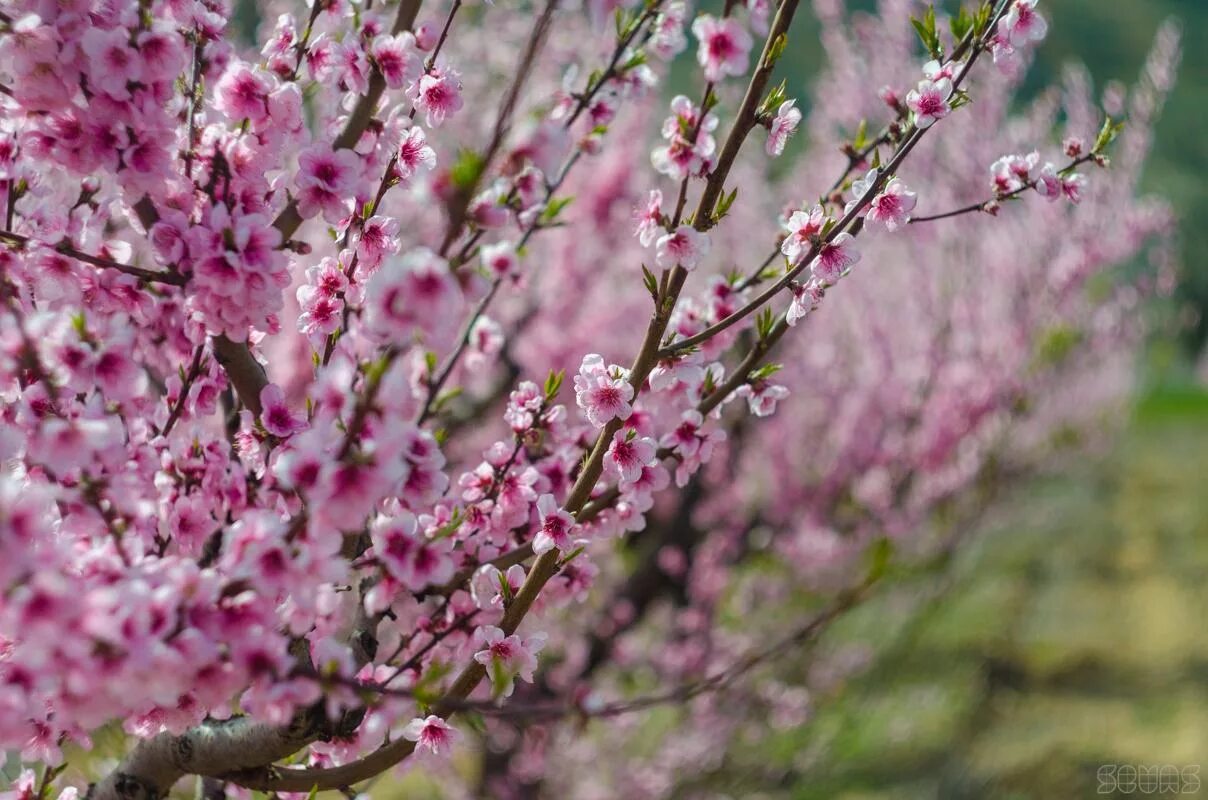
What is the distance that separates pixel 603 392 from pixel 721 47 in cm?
60

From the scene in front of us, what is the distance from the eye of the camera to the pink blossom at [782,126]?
1.57 metres

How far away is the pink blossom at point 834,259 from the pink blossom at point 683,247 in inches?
9.2

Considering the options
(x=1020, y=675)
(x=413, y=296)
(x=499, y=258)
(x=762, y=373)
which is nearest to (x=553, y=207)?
(x=499, y=258)

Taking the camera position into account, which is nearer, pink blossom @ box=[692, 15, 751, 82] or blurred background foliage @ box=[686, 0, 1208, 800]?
pink blossom @ box=[692, 15, 751, 82]

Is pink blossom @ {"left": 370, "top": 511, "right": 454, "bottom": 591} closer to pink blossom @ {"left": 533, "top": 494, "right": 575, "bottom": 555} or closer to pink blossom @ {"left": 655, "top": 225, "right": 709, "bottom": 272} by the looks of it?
pink blossom @ {"left": 533, "top": 494, "right": 575, "bottom": 555}

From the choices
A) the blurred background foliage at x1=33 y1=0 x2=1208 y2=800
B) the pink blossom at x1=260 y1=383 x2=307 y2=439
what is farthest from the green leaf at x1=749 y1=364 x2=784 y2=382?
the blurred background foliage at x1=33 y1=0 x2=1208 y2=800

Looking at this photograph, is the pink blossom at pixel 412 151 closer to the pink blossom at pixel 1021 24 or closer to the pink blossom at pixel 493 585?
the pink blossom at pixel 493 585

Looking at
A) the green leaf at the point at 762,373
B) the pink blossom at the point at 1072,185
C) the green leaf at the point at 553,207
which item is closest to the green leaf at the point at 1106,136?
the pink blossom at the point at 1072,185

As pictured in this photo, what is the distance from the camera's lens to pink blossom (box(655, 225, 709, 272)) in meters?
1.48

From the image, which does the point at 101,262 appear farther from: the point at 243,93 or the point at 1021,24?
the point at 1021,24

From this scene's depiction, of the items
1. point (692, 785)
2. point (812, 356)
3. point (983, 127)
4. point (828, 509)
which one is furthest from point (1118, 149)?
point (692, 785)

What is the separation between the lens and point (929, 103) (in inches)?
62.8

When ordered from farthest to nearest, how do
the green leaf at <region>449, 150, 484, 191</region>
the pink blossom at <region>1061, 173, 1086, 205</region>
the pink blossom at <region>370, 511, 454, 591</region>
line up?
the pink blossom at <region>1061, 173, 1086, 205</region>, the pink blossom at <region>370, 511, 454, 591</region>, the green leaf at <region>449, 150, 484, 191</region>

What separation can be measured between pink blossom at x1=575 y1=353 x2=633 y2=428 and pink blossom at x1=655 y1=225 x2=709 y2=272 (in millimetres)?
214
